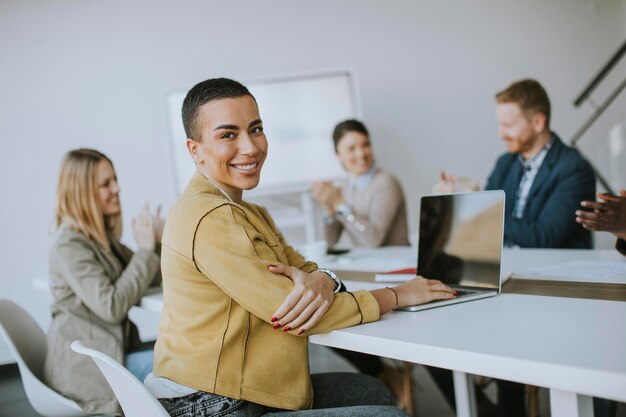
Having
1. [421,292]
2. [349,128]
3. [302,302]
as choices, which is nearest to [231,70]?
[349,128]

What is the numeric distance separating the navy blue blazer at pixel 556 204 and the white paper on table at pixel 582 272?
57 cm

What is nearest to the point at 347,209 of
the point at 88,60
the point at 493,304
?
the point at 493,304

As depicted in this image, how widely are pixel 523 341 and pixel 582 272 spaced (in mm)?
627

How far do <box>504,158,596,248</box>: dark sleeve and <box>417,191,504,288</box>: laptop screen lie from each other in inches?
34.7

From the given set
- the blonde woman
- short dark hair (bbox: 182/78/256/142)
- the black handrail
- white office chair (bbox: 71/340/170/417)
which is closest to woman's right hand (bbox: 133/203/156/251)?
the blonde woman

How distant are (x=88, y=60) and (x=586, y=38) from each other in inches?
157

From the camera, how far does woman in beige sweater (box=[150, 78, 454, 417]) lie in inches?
41.4

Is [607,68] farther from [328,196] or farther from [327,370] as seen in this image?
[327,370]

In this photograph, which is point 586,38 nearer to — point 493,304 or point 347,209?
point 347,209

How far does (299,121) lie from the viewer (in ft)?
11.8

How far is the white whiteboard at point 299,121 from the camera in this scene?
3.53 meters

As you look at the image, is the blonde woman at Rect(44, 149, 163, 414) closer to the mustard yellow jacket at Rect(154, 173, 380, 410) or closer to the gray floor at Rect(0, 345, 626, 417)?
the mustard yellow jacket at Rect(154, 173, 380, 410)

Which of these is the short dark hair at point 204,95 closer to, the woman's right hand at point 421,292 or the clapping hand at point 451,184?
the woman's right hand at point 421,292

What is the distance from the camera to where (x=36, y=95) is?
12.6 feet
